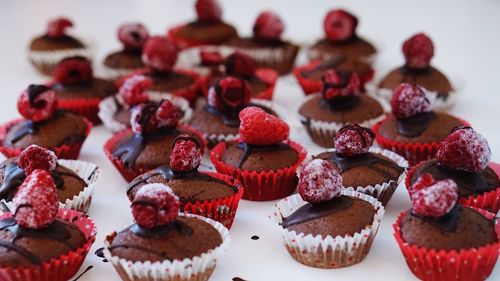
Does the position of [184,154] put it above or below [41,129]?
above

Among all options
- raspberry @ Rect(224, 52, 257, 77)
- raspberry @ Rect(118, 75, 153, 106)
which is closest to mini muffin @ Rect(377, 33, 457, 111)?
raspberry @ Rect(224, 52, 257, 77)

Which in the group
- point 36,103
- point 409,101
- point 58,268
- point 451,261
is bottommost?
point 58,268

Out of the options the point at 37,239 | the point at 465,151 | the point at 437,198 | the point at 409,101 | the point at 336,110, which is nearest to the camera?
the point at 437,198

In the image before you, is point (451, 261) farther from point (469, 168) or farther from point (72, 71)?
point (72, 71)

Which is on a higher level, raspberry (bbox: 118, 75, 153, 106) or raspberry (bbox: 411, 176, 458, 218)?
raspberry (bbox: 411, 176, 458, 218)

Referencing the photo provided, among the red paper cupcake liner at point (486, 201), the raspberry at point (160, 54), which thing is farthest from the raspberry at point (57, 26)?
the red paper cupcake liner at point (486, 201)

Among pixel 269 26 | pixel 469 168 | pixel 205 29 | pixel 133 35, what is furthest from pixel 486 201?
pixel 205 29

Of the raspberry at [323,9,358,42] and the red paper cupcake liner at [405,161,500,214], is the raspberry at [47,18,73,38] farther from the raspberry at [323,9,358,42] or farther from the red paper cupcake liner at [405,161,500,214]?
the red paper cupcake liner at [405,161,500,214]
